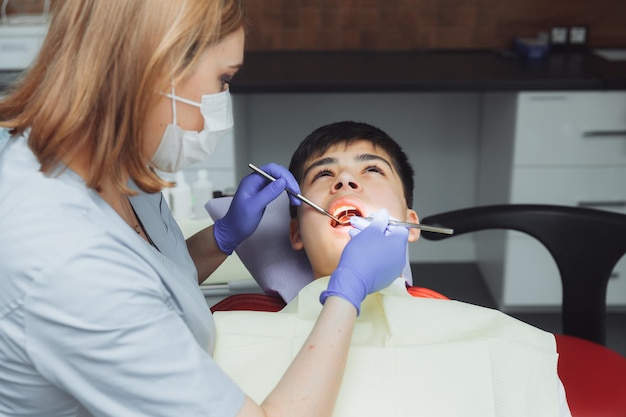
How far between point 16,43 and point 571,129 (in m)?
2.01

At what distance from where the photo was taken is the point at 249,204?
4.67ft

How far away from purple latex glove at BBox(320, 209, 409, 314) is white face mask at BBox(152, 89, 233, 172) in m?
0.26

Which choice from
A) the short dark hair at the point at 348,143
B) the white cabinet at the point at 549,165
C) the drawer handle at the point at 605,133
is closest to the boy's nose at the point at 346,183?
the short dark hair at the point at 348,143

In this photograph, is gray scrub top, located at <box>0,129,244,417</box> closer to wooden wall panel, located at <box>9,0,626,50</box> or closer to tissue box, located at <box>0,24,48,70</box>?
tissue box, located at <box>0,24,48,70</box>

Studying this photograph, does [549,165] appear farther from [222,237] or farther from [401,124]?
[222,237]

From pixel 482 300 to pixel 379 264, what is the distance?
2.06 meters

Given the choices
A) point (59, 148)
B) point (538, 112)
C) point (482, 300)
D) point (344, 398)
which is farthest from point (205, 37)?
point (482, 300)

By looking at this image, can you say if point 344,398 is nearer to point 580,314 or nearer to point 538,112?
point 580,314

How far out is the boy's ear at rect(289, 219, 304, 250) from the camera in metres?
1.54

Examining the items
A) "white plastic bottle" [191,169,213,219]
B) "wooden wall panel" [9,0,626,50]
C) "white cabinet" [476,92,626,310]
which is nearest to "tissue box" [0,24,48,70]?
"wooden wall panel" [9,0,626,50]

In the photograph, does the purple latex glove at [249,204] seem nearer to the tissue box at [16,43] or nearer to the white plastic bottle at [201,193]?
the white plastic bottle at [201,193]

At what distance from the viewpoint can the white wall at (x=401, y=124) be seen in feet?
10.8

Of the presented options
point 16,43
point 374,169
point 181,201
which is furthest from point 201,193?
point 16,43

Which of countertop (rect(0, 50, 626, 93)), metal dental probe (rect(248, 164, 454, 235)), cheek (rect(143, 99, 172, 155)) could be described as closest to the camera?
cheek (rect(143, 99, 172, 155))
